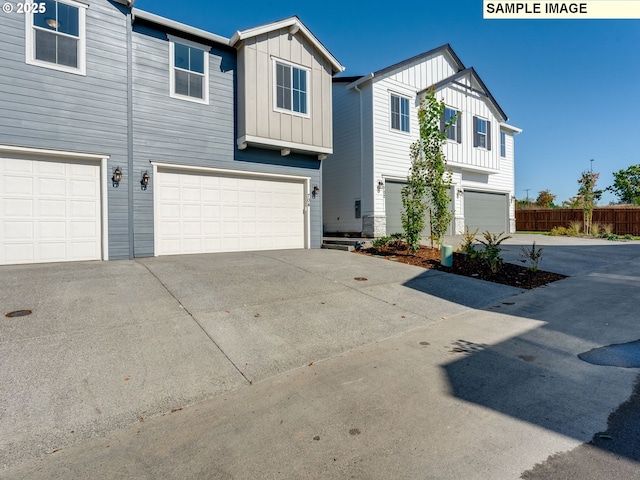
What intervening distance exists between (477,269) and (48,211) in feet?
32.0

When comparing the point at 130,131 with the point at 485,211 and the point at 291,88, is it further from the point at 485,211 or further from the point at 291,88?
the point at 485,211

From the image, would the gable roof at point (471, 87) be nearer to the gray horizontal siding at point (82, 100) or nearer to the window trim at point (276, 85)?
the window trim at point (276, 85)

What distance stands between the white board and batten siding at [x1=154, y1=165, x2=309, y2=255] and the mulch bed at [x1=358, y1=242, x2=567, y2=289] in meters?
2.68

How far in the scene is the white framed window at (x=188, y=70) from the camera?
8.95 meters

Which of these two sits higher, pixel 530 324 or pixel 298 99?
pixel 298 99

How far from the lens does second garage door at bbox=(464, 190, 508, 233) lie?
16.7 meters

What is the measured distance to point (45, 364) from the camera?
133 inches

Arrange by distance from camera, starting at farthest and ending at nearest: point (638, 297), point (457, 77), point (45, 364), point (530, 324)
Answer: point (457, 77) → point (638, 297) → point (530, 324) → point (45, 364)

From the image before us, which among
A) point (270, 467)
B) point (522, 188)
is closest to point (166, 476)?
point (270, 467)

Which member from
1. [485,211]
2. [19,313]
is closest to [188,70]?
[19,313]

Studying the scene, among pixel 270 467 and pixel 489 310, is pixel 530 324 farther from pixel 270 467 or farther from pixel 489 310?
pixel 270 467

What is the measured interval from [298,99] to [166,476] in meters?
10.1

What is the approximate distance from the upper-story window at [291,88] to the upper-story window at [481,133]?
9.48 metres

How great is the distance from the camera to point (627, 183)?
139 ft
